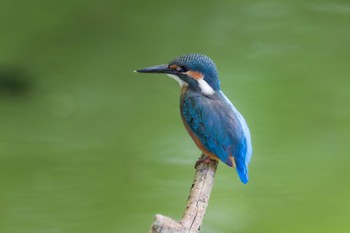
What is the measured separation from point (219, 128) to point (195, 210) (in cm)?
46

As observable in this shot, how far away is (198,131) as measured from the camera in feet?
6.53

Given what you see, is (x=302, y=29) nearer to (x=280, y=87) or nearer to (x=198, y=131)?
(x=280, y=87)

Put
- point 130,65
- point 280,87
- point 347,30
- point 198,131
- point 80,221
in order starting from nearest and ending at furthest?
point 198,131
point 80,221
point 280,87
point 130,65
point 347,30

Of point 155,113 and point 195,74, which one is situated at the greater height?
point 155,113

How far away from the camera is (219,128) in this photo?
6.35 feet

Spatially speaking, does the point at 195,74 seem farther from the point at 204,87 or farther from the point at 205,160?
the point at 205,160

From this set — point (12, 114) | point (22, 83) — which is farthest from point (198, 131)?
point (22, 83)

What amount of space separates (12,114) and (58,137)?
25 cm

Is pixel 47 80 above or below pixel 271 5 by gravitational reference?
below

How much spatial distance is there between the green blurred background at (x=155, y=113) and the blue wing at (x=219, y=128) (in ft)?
2.04

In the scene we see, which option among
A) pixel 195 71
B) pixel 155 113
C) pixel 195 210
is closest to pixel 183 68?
pixel 195 71

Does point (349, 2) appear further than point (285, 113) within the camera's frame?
Yes

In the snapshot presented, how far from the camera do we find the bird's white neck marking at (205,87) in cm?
197

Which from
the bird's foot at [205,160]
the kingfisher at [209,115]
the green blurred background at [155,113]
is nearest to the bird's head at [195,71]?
the kingfisher at [209,115]
